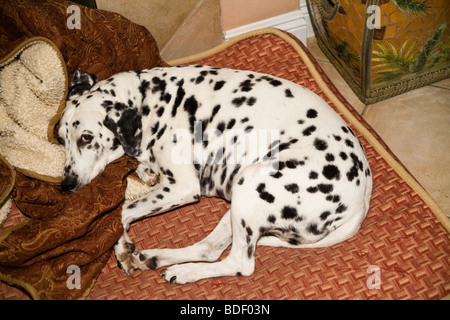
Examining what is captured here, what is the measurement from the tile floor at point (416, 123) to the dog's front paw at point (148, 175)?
137 cm

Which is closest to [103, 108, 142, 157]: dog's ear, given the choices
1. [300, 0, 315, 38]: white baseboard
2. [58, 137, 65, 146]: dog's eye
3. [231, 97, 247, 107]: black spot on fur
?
[58, 137, 65, 146]: dog's eye

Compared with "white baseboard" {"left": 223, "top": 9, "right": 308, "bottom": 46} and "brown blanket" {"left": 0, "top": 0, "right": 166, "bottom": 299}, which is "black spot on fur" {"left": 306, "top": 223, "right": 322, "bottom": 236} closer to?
"brown blanket" {"left": 0, "top": 0, "right": 166, "bottom": 299}

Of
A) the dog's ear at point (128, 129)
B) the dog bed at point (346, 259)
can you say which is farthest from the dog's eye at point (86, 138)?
the dog bed at point (346, 259)

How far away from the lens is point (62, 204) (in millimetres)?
2857

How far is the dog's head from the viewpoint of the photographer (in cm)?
286

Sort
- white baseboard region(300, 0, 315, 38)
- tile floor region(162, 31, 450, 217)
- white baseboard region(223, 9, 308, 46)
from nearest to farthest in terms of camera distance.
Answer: tile floor region(162, 31, 450, 217) → white baseboard region(223, 9, 308, 46) → white baseboard region(300, 0, 315, 38)

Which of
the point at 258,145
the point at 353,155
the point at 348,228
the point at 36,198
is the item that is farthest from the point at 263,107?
the point at 36,198

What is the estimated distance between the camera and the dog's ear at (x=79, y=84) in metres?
3.16

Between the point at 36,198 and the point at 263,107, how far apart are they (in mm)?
1602

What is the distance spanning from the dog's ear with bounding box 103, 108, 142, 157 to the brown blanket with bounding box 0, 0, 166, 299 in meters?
0.19

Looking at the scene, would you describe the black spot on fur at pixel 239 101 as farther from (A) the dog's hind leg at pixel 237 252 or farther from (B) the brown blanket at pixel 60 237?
(B) the brown blanket at pixel 60 237

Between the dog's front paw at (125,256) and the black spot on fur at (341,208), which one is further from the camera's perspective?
the dog's front paw at (125,256)

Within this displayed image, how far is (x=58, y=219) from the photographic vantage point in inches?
109

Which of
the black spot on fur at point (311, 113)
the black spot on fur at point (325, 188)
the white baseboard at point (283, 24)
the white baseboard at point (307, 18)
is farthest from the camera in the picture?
the white baseboard at point (307, 18)
